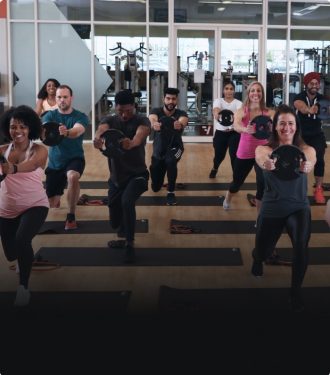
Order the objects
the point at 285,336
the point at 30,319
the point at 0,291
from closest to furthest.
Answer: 1. the point at 285,336
2. the point at 30,319
3. the point at 0,291

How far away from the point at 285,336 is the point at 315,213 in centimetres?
279

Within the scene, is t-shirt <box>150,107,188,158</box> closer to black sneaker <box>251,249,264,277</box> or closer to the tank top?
black sneaker <box>251,249,264,277</box>

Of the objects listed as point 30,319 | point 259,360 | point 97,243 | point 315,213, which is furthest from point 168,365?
point 315,213

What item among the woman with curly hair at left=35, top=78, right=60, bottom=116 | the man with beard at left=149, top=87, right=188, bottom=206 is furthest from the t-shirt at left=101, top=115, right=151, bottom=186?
the woman with curly hair at left=35, top=78, right=60, bottom=116

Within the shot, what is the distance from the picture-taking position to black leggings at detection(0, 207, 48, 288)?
3.03 meters

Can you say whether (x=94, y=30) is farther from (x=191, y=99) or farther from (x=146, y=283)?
(x=146, y=283)

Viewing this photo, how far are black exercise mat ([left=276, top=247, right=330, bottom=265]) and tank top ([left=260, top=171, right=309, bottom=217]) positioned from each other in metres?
0.90

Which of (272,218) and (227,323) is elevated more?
(272,218)

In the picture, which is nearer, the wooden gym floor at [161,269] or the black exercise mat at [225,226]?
the wooden gym floor at [161,269]

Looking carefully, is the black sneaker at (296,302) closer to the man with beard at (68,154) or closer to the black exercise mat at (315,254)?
the black exercise mat at (315,254)

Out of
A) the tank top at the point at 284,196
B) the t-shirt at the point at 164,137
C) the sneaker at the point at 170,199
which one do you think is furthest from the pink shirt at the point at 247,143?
the tank top at the point at 284,196

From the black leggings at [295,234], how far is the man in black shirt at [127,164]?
0.99 metres

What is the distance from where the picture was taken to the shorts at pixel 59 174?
4.70 m

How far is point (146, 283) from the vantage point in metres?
3.43
